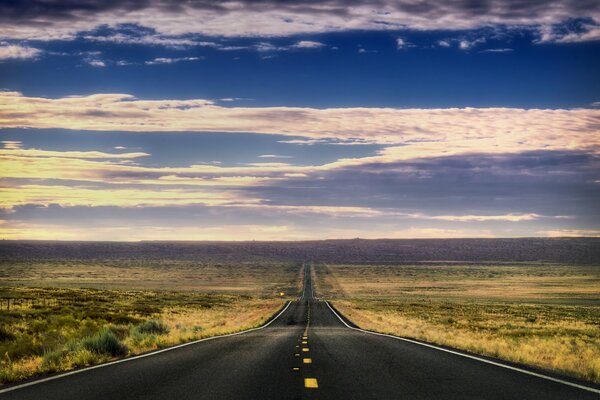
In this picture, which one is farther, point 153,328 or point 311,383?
point 153,328

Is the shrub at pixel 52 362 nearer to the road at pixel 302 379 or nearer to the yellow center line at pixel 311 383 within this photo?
the road at pixel 302 379

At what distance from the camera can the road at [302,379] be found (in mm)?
9734

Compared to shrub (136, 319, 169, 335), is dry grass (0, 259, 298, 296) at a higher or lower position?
lower

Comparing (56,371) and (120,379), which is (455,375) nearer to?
(120,379)

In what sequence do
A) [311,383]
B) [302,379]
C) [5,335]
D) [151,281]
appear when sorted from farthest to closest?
1. [151,281]
2. [5,335]
3. [302,379]
4. [311,383]

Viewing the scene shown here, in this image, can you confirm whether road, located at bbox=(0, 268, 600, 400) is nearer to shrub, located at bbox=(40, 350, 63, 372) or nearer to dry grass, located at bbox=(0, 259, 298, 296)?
shrub, located at bbox=(40, 350, 63, 372)

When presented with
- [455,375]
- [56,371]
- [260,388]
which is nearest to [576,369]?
[455,375]

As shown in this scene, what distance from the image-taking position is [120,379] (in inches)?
450

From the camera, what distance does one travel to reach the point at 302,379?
11375 millimetres

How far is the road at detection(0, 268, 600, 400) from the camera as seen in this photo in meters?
9.73

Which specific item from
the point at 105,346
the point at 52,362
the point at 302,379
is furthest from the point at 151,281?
the point at 302,379

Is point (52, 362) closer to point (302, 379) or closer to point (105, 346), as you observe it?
point (105, 346)

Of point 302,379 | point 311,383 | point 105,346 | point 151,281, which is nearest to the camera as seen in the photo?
point 311,383

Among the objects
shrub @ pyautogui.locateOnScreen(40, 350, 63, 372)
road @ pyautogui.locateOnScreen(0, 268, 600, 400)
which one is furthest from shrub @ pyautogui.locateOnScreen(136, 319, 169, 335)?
shrub @ pyautogui.locateOnScreen(40, 350, 63, 372)
